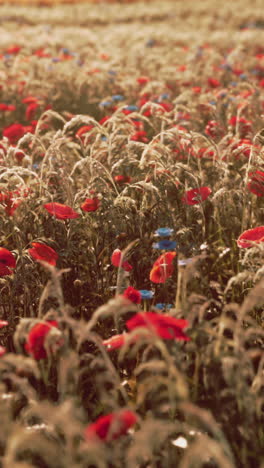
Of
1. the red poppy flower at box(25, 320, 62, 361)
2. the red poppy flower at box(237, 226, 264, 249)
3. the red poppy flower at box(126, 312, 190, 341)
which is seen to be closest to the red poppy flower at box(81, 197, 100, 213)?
the red poppy flower at box(237, 226, 264, 249)

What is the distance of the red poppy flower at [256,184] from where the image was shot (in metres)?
2.79

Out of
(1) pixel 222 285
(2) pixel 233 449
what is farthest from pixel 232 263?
(2) pixel 233 449

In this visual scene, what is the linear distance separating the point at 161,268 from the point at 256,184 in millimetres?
763

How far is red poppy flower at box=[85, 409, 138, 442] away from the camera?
1.36 metres

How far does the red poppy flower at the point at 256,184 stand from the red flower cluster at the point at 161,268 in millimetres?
701

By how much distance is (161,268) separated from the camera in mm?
2258

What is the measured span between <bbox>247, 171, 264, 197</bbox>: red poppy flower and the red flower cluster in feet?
2.30

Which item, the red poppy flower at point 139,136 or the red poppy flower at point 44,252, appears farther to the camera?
the red poppy flower at point 139,136

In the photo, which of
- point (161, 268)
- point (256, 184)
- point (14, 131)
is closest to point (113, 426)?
point (161, 268)

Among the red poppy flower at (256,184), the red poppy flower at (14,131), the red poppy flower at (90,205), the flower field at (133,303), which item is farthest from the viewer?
the red poppy flower at (14,131)

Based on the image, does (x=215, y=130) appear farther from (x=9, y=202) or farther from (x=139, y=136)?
(x=9, y=202)

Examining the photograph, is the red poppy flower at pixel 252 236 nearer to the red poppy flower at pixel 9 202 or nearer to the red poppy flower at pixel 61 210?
the red poppy flower at pixel 61 210

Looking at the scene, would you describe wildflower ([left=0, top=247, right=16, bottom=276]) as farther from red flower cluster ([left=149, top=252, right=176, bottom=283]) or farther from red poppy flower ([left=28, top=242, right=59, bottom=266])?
red flower cluster ([left=149, top=252, right=176, bottom=283])

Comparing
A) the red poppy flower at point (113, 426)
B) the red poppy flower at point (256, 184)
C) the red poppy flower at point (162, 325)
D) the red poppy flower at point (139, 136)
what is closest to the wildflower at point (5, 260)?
the red poppy flower at point (162, 325)
